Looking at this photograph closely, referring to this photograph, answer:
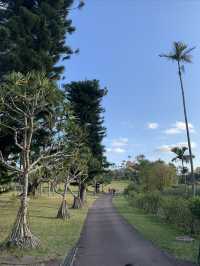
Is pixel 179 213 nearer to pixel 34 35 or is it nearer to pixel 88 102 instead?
pixel 34 35

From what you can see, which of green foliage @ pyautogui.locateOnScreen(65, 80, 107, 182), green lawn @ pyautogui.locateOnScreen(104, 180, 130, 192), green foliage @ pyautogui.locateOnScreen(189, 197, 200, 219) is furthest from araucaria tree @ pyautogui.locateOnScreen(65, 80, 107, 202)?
green lawn @ pyautogui.locateOnScreen(104, 180, 130, 192)

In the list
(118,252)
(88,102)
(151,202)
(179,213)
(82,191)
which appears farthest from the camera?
(82,191)

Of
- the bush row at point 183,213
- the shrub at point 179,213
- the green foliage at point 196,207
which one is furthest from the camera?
the shrub at point 179,213

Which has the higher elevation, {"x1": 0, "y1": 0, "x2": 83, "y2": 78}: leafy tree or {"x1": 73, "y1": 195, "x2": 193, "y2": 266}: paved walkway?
{"x1": 0, "y1": 0, "x2": 83, "y2": 78}: leafy tree

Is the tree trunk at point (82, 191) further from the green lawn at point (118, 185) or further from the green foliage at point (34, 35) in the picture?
the green lawn at point (118, 185)

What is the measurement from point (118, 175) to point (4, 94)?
122 m

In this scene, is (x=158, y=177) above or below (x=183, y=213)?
above

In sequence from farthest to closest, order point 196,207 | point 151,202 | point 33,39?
point 151,202 → point 33,39 → point 196,207

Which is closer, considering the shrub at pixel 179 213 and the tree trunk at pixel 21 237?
the tree trunk at pixel 21 237

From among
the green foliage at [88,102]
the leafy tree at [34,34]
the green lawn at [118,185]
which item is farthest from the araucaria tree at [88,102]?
the green lawn at [118,185]

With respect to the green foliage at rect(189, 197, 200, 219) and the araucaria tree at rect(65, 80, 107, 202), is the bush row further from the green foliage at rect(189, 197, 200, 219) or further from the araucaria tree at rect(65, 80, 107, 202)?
the araucaria tree at rect(65, 80, 107, 202)

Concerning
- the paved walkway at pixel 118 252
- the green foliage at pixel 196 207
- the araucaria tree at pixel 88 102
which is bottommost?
the paved walkway at pixel 118 252

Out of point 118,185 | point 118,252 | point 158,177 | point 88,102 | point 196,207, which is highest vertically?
point 88,102

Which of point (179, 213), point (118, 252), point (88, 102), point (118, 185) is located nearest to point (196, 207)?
point (179, 213)
